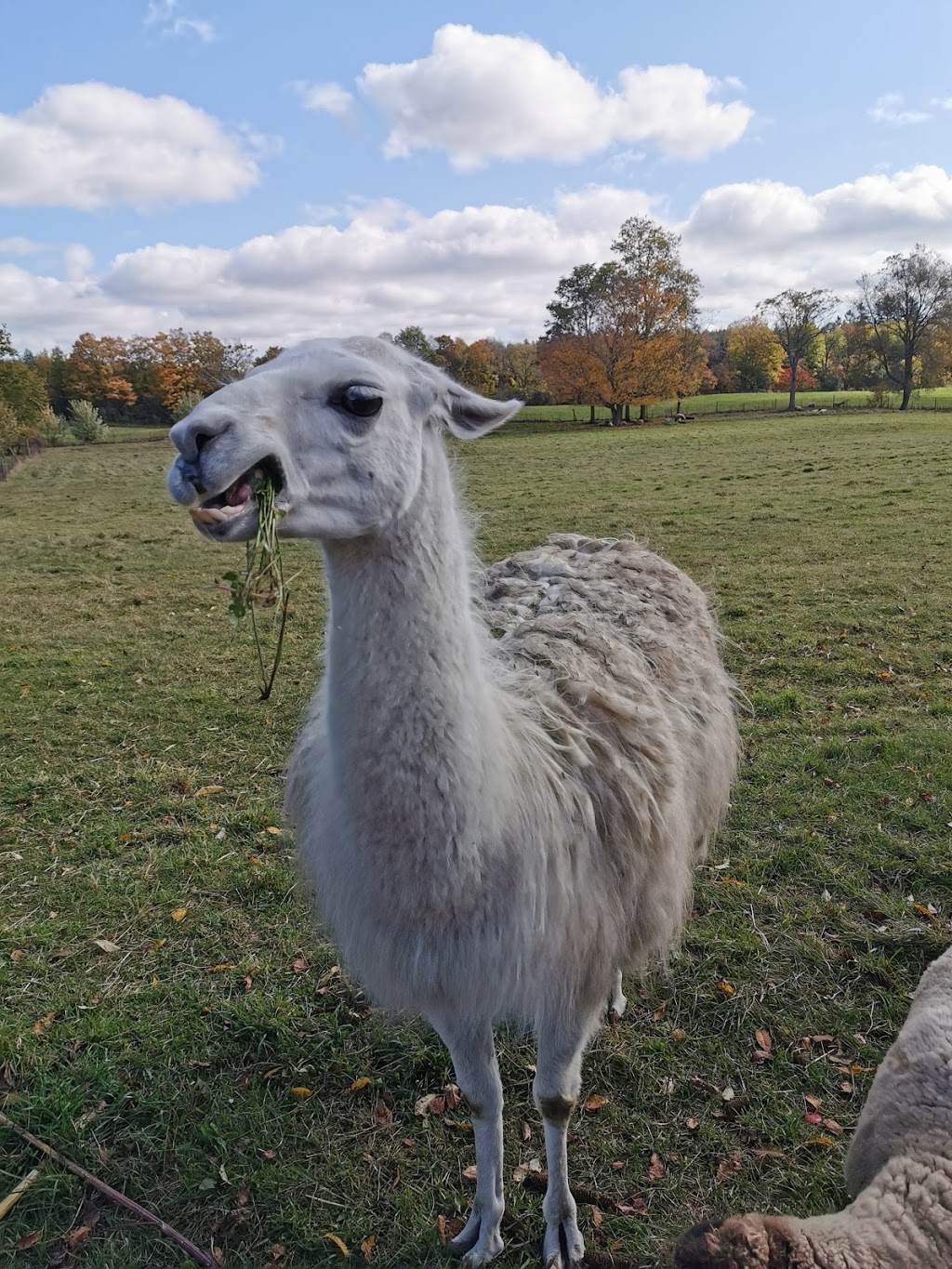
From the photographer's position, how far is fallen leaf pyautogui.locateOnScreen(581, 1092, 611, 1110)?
306cm

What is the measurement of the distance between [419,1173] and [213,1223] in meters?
0.72

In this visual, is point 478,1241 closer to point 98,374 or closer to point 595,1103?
point 595,1103

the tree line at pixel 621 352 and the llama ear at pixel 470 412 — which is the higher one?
the tree line at pixel 621 352

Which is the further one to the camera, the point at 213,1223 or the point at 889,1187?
the point at 213,1223

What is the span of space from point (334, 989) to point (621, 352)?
38.0 m

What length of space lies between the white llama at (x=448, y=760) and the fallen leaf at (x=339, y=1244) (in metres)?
0.41

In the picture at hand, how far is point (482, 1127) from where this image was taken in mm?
2639

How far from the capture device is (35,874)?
436cm

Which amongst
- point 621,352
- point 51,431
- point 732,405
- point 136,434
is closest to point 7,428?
point 51,431

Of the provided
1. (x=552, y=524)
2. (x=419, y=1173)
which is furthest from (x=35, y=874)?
(x=552, y=524)

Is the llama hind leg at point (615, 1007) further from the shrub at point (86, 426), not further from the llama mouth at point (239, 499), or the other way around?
the shrub at point (86, 426)

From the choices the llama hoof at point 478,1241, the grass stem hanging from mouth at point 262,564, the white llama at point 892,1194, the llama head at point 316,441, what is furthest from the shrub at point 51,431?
the white llama at point 892,1194

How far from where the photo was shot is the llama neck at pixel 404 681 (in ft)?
6.38

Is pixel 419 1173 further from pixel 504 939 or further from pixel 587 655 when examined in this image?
pixel 587 655
